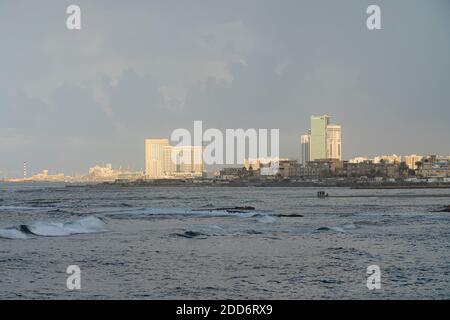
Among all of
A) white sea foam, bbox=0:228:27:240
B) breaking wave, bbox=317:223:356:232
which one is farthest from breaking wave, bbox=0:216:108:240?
breaking wave, bbox=317:223:356:232

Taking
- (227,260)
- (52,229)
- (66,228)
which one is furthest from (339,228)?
(52,229)

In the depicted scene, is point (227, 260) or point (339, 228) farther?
point (339, 228)

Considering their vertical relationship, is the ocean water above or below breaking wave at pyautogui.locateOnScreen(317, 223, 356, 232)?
above

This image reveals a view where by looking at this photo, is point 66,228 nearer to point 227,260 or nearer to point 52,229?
point 52,229

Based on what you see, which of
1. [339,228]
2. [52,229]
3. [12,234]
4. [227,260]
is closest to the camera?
[227,260]

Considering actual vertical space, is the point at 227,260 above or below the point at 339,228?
above

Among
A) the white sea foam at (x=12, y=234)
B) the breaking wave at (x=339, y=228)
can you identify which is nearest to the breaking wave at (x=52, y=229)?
the white sea foam at (x=12, y=234)

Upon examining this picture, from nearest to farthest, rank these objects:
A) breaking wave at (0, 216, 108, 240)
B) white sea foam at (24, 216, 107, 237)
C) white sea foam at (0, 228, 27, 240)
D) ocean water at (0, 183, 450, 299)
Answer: ocean water at (0, 183, 450, 299), white sea foam at (0, 228, 27, 240), breaking wave at (0, 216, 108, 240), white sea foam at (24, 216, 107, 237)

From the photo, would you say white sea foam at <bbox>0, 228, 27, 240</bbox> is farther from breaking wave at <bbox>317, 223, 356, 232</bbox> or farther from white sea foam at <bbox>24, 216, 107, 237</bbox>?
breaking wave at <bbox>317, 223, 356, 232</bbox>

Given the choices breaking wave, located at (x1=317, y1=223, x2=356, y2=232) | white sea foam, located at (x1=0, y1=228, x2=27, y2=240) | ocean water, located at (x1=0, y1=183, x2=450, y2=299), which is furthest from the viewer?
breaking wave, located at (x1=317, y1=223, x2=356, y2=232)
